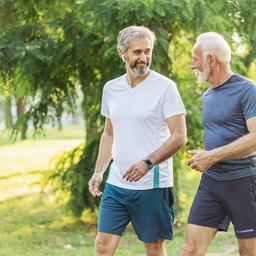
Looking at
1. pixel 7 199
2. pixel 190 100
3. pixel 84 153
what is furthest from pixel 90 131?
pixel 7 199

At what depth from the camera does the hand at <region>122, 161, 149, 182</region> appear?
413 centimetres

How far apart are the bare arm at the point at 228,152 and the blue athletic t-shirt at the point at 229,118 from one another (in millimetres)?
117

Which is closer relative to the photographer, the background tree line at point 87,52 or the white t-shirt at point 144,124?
the white t-shirt at point 144,124

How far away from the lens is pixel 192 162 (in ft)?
12.9

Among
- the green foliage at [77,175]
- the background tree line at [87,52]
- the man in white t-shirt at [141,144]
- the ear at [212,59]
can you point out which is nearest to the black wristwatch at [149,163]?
the man in white t-shirt at [141,144]

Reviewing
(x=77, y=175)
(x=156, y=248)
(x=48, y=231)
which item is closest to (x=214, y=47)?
(x=156, y=248)

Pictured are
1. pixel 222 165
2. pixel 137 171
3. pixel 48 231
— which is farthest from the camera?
pixel 48 231

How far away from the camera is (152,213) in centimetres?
439

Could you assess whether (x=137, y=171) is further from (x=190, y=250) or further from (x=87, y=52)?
(x=87, y=52)

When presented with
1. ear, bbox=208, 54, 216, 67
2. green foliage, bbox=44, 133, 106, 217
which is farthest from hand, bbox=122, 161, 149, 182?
green foliage, bbox=44, 133, 106, 217

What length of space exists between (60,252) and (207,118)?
3.67m

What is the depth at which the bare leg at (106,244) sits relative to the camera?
4355mm

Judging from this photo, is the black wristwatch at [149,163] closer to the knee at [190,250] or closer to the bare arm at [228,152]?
the bare arm at [228,152]

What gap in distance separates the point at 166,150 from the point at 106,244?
30.7 inches
